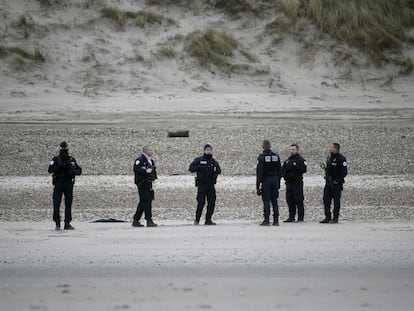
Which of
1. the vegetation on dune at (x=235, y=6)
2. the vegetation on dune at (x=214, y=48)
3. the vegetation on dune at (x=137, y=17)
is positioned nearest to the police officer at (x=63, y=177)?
the vegetation on dune at (x=214, y=48)

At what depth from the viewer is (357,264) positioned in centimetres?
950

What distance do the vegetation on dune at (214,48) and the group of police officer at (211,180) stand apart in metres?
17.8

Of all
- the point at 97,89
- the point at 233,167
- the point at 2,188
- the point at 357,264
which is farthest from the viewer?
the point at 97,89

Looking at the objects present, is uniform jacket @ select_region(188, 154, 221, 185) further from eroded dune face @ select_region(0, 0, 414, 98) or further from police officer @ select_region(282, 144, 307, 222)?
eroded dune face @ select_region(0, 0, 414, 98)

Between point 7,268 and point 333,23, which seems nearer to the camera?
point 7,268

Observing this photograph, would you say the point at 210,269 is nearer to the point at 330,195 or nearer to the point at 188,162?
the point at 330,195

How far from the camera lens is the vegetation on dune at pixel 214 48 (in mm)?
31656

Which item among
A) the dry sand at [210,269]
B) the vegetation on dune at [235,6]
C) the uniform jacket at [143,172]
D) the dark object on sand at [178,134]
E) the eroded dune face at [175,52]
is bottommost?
the dry sand at [210,269]

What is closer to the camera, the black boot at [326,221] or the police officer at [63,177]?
the police officer at [63,177]

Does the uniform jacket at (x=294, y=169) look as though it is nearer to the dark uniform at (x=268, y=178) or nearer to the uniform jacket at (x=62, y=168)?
the dark uniform at (x=268, y=178)

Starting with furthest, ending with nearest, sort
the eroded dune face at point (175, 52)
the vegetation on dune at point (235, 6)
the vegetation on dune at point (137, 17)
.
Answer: the vegetation on dune at point (235, 6), the vegetation on dune at point (137, 17), the eroded dune face at point (175, 52)

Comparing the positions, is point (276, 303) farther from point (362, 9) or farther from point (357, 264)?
point (362, 9)

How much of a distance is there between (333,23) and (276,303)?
88.2 ft

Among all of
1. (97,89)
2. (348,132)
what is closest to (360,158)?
(348,132)
